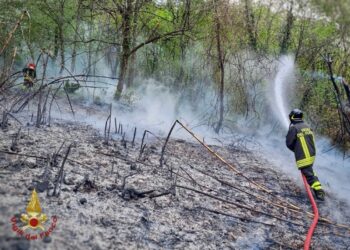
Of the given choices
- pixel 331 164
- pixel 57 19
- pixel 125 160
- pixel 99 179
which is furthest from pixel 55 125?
pixel 57 19

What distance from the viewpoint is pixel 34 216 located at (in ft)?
11.8

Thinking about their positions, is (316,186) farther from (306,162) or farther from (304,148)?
(304,148)

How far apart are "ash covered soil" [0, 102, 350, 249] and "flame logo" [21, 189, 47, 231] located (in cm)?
8

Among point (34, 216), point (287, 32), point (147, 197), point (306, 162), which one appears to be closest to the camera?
point (34, 216)

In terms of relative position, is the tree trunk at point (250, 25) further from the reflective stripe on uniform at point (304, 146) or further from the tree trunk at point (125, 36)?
the reflective stripe on uniform at point (304, 146)

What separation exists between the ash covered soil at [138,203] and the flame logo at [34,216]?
8 cm

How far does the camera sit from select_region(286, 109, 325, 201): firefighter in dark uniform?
6.47 meters

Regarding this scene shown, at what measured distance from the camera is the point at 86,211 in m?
4.13

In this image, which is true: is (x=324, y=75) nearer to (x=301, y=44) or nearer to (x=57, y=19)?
(x=301, y=44)

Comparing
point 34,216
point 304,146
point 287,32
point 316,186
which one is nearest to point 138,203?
Answer: point 34,216

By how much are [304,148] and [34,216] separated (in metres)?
4.75

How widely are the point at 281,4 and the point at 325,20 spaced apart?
1897 mm

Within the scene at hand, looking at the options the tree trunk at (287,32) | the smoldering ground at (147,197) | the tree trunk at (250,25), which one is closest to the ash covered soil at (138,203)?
the smoldering ground at (147,197)

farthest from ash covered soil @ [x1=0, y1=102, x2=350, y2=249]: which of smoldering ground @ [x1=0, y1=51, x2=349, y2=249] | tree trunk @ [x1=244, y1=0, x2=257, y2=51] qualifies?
tree trunk @ [x1=244, y1=0, x2=257, y2=51]
